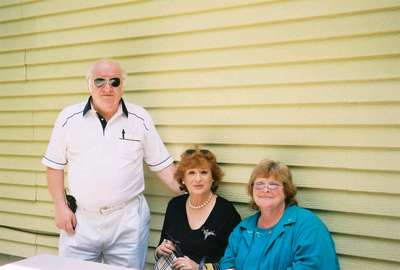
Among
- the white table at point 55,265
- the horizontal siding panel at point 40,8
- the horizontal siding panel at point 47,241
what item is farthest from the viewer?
the horizontal siding panel at point 47,241

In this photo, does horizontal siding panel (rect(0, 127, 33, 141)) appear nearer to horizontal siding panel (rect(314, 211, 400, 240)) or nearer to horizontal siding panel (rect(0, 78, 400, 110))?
horizontal siding panel (rect(0, 78, 400, 110))

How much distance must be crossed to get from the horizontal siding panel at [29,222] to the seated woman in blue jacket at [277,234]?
1956mm

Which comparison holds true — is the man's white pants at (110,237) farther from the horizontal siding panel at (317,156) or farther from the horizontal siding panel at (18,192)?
the horizontal siding panel at (18,192)

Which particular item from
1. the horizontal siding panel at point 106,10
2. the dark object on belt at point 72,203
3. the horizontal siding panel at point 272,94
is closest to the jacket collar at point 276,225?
the horizontal siding panel at point 272,94

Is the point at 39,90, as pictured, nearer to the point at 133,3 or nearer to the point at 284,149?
the point at 133,3

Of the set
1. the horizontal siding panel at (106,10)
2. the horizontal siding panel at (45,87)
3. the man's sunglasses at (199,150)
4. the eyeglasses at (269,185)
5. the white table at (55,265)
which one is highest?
the horizontal siding panel at (106,10)

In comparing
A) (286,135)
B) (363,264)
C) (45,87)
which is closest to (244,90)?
(286,135)

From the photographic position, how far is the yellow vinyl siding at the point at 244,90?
2.77m

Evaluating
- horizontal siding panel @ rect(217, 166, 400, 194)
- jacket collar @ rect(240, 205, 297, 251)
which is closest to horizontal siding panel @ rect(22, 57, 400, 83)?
horizontal siding panel @ rect(217, 166, 400, 194)

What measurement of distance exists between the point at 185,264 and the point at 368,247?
3.64 ft

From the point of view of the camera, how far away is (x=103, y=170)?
10.5 ft

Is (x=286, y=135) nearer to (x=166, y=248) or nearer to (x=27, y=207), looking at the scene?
(x=166, y=248)

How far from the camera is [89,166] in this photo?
3.22 m

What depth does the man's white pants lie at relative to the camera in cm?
326
